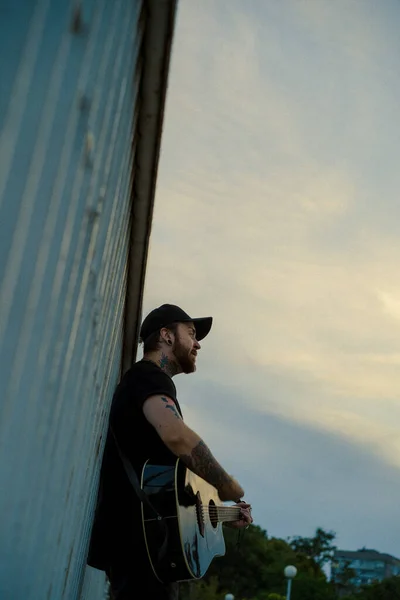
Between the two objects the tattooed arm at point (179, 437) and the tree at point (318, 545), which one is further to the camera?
the tree at point (318, 545)

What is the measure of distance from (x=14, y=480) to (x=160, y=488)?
1505 mm

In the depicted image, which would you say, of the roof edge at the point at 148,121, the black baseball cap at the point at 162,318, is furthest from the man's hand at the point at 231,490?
the roof edge at the point at 148,121

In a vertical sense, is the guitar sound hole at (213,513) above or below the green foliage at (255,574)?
below

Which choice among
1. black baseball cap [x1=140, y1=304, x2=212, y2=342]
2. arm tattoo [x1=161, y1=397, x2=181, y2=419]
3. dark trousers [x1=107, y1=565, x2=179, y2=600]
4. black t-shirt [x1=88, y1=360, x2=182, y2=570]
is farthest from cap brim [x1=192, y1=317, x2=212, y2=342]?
dark trousers [x1=107, y1=565, x2=179, y2=600]

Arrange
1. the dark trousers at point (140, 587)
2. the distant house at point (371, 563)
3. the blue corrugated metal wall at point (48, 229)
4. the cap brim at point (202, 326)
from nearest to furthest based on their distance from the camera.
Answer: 1. the blue corrugated metal wall at point (48, 229)
2. the dark trousers at point (140, 587)
3. the cap brim at point (202, 326)
4. the distant house at point (371, 563)

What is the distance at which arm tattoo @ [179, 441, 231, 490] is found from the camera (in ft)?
9.68

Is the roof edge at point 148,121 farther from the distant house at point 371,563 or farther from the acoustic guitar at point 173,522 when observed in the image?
the distant house at point 371,563

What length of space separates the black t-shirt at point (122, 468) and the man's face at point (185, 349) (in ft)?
1.60

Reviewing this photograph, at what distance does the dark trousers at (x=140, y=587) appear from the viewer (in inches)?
112

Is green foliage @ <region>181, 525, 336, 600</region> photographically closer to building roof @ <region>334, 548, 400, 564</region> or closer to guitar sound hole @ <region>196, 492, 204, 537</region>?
building roof @ <region>334, 548, 400, 564</region>

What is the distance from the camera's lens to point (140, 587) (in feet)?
9.40

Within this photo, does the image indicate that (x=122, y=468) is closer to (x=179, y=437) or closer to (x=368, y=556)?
(x=179, y=437)

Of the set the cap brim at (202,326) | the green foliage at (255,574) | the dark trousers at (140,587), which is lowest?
the dark trousers at (140,587)

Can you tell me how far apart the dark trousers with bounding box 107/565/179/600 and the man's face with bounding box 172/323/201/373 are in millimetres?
1152
